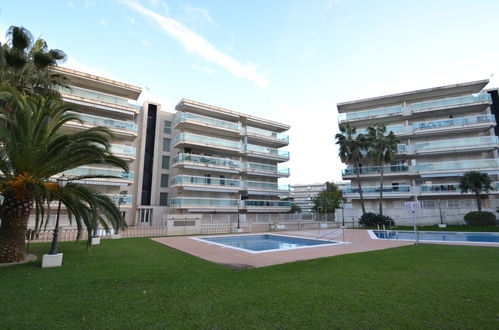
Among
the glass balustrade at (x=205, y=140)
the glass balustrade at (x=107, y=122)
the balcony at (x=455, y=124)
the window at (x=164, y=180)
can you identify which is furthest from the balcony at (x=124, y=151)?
the balcony at (x=455, y=124)

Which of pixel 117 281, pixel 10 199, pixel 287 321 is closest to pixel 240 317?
pixel 287 321

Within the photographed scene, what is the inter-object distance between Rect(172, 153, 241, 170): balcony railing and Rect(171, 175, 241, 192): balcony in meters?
1.87

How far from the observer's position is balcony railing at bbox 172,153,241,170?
30531 millimetres

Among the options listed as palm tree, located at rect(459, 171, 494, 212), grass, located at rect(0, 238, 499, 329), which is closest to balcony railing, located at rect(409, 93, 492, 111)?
palm tree, located at rect(459, 171, 494, 212)

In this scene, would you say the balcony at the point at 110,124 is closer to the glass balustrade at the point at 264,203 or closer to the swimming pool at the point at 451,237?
the glass balustrade at the point at 264,203

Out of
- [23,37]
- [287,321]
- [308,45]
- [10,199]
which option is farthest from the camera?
[308,45]

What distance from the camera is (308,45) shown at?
1708 cm

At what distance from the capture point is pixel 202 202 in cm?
2994

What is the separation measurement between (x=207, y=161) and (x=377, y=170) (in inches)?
890

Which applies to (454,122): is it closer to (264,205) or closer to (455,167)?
(455,167)

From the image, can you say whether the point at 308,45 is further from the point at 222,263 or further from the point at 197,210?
the point at 197,210

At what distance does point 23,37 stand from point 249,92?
1543 cm

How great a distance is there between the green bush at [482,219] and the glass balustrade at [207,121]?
2820 centimetres

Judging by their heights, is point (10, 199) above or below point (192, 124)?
below
